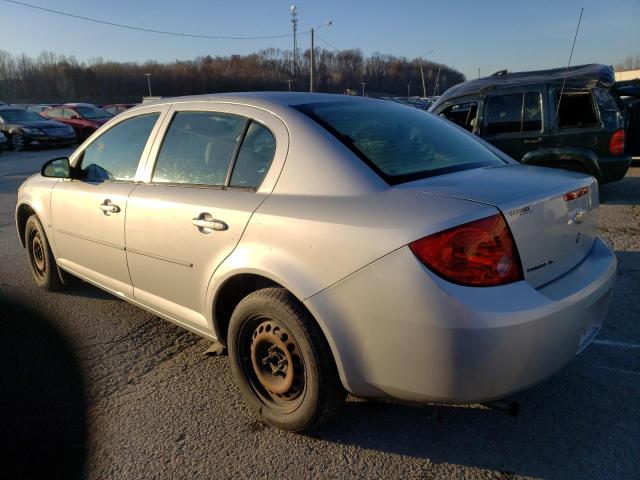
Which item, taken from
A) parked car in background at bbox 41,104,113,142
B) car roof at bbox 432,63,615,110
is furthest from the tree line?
car roof at bbox 432,63,615,110

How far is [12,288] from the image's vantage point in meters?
4.57

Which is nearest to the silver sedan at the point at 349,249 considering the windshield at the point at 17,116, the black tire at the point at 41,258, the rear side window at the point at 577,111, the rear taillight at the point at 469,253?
the rear taillight at the point at 469,253

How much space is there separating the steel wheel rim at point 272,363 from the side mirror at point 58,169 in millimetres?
2195

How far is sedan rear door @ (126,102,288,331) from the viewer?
99.7 inches

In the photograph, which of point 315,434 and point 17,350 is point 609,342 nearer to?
point 315,434

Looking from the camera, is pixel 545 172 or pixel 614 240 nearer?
pixel 545 172

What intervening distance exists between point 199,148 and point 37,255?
2607 millimetres

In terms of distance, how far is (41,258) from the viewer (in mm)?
4508

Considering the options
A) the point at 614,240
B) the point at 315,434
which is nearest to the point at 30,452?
the point at 315,434

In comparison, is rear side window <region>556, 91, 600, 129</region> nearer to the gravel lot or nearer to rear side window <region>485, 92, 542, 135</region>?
rear side window <region>485, 92, 542, 135</region>

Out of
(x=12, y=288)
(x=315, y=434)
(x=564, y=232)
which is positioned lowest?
(x=12, y=288)

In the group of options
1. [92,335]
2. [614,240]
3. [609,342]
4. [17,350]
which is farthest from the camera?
[614,240]

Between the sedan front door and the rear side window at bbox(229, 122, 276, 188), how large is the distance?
907 millimetres

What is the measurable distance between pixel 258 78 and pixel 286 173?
52.6m
